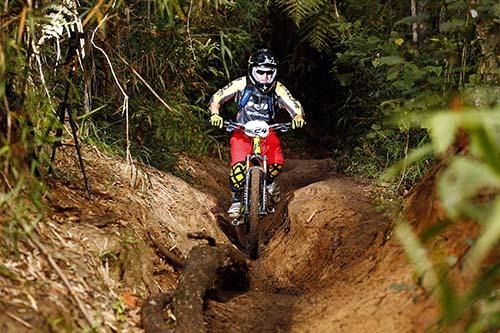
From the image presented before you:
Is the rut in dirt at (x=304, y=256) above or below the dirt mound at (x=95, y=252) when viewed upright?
below

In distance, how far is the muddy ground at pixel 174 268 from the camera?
2518 millimetres

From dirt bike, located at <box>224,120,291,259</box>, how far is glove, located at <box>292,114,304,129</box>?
0.05 m

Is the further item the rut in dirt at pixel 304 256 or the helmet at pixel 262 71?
the helmet at pixel 262 71

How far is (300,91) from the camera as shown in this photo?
11.4m

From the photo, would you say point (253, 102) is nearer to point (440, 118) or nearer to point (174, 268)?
point (174, 268)

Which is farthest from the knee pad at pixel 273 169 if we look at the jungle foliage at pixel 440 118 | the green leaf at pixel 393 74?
the green leaf at pixel 393 74

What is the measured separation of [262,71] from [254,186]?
3.90 ft

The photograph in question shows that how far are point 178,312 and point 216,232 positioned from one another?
2566mm

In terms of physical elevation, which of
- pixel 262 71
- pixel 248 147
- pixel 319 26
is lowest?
pixel 248 147

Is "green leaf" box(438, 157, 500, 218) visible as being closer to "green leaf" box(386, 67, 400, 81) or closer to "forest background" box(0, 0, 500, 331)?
"forest background" box(0, 0, 500, 331)

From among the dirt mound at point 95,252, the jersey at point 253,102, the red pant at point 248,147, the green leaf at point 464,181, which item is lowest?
the dirt mound at point 95,252

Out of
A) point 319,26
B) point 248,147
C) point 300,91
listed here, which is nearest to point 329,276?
point 248,147

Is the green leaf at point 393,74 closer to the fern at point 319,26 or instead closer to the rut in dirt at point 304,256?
the rut in dirt at point 304,256

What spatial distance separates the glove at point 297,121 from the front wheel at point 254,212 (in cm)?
59
